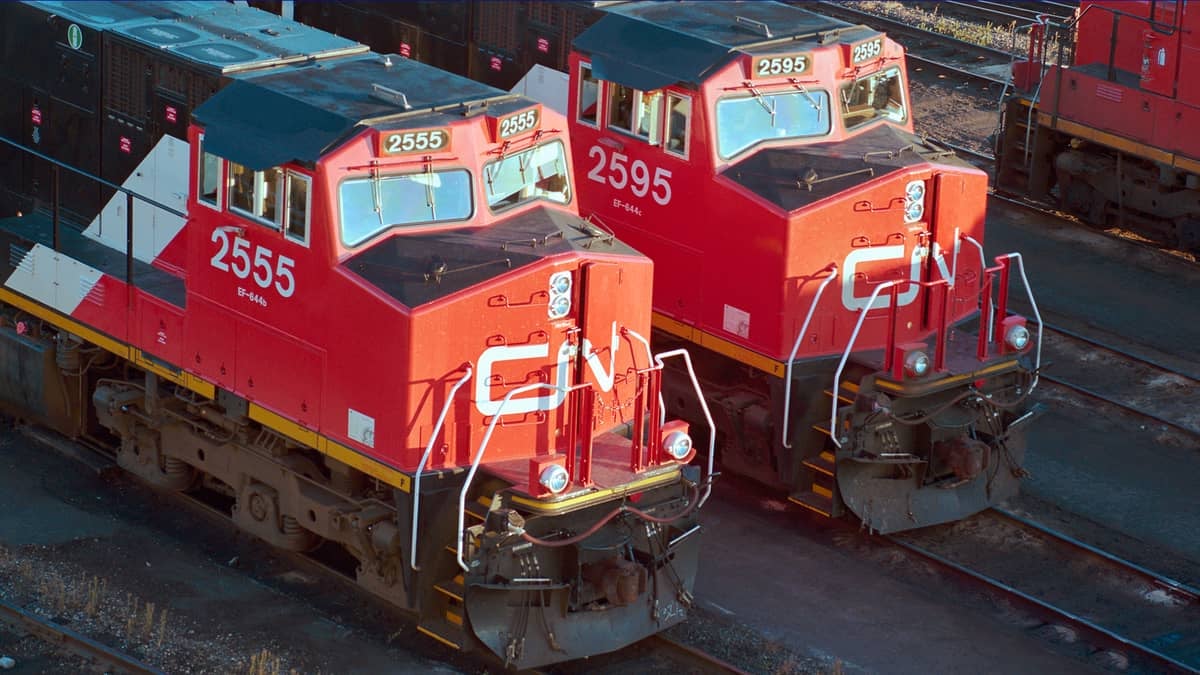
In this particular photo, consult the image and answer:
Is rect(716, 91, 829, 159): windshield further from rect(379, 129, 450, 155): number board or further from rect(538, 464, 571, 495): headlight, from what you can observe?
rect(538, 464, 571, 495): headlight

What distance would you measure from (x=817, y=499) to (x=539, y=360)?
332cm

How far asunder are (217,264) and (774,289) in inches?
160

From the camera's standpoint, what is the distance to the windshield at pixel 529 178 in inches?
512

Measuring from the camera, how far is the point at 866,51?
15734mm

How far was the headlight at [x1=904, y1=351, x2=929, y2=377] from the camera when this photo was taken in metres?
14.5

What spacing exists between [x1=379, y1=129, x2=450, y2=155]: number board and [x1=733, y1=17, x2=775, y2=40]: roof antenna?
3818 millimetres

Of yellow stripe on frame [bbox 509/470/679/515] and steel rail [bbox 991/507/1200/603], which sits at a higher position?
yellow stripe on frame [bbox 509/470/679/515]

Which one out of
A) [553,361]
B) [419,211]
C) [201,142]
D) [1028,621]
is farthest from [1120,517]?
[201,142]

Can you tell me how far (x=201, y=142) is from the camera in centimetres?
1324

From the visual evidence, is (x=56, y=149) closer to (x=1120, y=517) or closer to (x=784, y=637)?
(x=784, y=637)

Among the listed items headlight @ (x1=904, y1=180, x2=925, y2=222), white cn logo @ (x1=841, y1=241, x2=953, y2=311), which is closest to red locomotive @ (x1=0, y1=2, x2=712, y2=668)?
white cn logo @ (x1=841, y1=241, x2=953, y2=311)

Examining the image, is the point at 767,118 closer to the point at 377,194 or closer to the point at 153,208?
the point at 377,194

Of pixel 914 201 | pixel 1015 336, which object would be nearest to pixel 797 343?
pixel 914 201

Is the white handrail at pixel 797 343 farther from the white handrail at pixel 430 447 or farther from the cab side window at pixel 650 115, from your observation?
the white handrail at pixel 430 447
